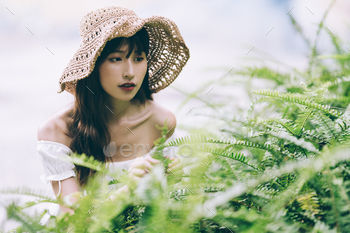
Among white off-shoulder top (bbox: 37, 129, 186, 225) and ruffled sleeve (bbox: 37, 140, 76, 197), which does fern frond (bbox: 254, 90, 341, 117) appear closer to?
white off-shoulder top (bbox: 37, 129, 186, 225)

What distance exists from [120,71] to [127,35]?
13 cm

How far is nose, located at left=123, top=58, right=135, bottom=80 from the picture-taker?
39.7 inches

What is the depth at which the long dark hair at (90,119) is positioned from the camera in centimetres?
108

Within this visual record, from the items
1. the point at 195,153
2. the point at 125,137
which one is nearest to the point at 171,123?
the point at 125,137

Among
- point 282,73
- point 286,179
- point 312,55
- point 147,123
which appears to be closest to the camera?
point 286,179

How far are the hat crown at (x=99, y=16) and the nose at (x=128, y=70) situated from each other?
165 millimetres

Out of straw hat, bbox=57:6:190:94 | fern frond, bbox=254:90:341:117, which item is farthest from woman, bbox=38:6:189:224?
fern frond, bbox=254:90:341:117

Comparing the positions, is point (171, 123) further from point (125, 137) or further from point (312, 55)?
point (312, 55)

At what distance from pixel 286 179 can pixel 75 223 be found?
0.97 ft

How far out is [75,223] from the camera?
297mm

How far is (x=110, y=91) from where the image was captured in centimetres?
106

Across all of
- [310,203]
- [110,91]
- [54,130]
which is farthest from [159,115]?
[310,203]

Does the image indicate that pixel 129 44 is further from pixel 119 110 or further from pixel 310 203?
pixel 310 203

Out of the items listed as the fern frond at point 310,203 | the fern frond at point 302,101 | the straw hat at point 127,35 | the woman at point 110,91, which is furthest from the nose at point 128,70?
the fern frond at point 310,203
